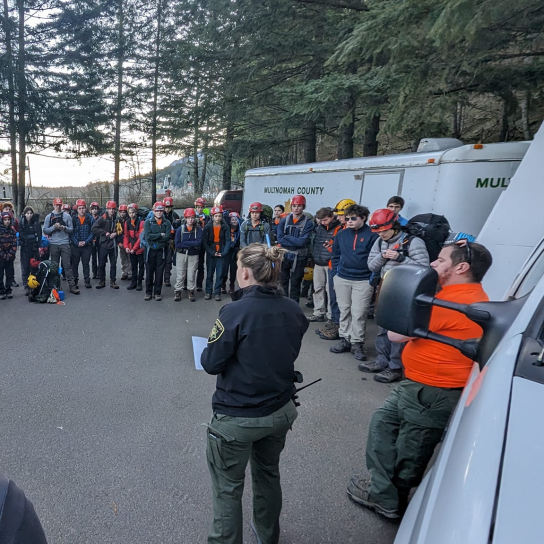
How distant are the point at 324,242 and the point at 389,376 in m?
2.66

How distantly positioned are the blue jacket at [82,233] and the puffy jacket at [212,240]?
2705mm

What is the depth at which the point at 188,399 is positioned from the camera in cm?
432

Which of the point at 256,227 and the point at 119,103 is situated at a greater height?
the point at 119,103

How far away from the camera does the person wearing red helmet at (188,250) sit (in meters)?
8.30

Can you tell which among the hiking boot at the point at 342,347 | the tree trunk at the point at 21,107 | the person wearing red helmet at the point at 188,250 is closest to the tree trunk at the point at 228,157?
the tree trunk at the point at 21,107

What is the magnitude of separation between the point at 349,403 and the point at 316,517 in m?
1.73

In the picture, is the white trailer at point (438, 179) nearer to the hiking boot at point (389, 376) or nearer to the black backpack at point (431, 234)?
the black backpack at point (431, 234)

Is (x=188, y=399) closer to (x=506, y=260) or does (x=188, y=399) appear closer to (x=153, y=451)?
(x=153, y=451)

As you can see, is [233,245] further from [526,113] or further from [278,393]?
[526,113]

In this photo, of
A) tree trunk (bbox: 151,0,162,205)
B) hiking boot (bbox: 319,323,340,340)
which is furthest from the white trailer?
tree trunk (bbox: 151,0,162,205)

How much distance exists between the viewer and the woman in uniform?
6.63 ft

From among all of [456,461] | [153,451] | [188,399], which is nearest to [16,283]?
[188,399]

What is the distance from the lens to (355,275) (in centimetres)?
568

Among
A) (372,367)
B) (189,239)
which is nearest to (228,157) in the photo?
(189,239)
